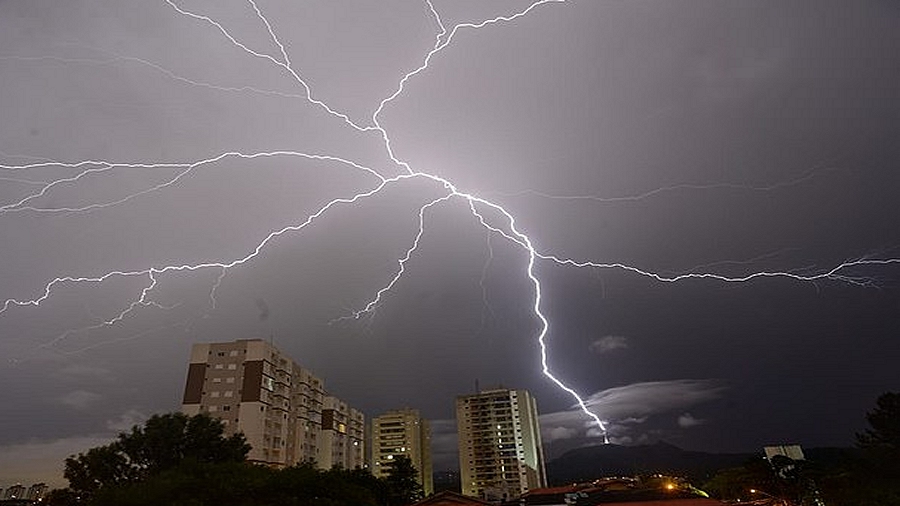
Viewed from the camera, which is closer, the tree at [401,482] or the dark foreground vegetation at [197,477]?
the dark foreground vegetation at [197,477]

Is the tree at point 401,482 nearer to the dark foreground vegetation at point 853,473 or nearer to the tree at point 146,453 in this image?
the tree at point 146,453

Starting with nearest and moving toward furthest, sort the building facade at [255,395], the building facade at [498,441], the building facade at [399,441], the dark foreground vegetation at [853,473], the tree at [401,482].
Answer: the dark foreground vegetation at [853,473] → the tree at [401,482] → the building facade at [255,395] → the building facade at [498,441] → the building facade at [399,441]

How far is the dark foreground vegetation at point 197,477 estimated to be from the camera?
338 inches

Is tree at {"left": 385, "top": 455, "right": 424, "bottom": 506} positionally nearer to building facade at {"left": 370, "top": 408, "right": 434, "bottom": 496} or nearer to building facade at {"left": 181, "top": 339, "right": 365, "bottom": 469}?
building facade at {"left": 181, "top": 339, "right": 365, "bottom": 469}

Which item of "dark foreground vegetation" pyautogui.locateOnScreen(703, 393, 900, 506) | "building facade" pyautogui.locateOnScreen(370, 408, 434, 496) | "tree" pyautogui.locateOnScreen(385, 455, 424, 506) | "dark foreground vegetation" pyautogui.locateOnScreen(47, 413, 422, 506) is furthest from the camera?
"building facade" pyautogui.locateOnScreen(370, 408, 434, 496)

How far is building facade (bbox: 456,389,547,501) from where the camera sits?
188 feet

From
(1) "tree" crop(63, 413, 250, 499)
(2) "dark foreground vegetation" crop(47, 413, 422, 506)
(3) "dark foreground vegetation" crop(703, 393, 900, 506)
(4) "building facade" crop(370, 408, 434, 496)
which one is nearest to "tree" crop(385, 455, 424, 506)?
(2) "dark foreground vegetation" crop(47, 413, 422, 506)

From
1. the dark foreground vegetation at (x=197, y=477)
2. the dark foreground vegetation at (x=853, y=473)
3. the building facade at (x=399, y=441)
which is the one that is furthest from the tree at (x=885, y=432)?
the building facade at (x=399, y=441)

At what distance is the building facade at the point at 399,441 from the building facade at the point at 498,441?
18.8 feet

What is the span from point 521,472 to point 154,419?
45979mm

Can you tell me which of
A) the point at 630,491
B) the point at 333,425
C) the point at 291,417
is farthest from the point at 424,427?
the point at 630,491

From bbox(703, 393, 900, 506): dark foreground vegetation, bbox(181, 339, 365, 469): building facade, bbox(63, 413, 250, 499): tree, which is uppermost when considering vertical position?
bbox(181, 339, 365, 469): building facade

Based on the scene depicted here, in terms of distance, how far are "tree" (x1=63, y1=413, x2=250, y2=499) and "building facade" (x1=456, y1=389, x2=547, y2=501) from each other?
142ft

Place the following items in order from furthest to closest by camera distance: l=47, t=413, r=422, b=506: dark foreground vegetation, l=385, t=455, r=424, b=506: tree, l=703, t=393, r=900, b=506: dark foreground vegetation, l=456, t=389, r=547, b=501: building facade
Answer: l=456, t=389, r=547, b=501: building facade, l=385, t=455, r=424, b=506: tree, l=703, t=393, r=900, b=506: dark foreground vegetation, l=47, t=413, r=422, b=506: dark foreground vegetation
